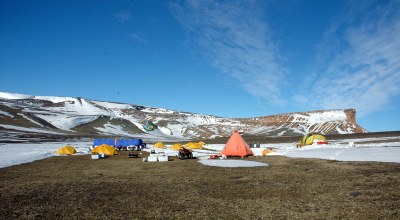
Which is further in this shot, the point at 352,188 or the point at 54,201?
the point at 352,188

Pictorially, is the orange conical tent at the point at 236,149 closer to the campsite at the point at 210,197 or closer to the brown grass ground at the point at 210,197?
the brown grass ground at the point at 210,197

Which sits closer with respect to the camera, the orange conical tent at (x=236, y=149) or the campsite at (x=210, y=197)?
the campsite at (x=210, y=197)

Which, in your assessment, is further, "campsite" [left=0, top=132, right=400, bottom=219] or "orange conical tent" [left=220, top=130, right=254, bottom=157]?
"orange conical tent" [left=220, top=130, right=254, bottom=157]

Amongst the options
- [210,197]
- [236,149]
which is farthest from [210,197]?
[236,149]

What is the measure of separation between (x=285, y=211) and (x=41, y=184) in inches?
489

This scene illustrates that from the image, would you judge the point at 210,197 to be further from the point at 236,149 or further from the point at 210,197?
the point at 236,149

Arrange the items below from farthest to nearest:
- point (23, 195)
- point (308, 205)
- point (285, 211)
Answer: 1. point (23, 195)
2. point (308, 205)
3. point (285, 211)

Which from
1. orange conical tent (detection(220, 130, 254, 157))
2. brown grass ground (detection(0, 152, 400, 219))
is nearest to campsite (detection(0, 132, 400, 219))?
brown grass ground (detection(0, 152, 400, 219))

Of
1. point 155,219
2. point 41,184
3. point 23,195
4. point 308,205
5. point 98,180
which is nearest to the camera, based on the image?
point 155,219

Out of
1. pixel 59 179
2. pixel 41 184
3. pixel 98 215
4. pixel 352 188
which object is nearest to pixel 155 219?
pixel 98 215

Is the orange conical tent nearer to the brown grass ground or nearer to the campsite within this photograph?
the brown grass ground

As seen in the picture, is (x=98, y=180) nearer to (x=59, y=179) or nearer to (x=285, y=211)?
(x=59, y=179)

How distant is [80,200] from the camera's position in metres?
12.1

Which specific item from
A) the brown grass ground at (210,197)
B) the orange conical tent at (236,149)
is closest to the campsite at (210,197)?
the brown grass ground at (210,197)
